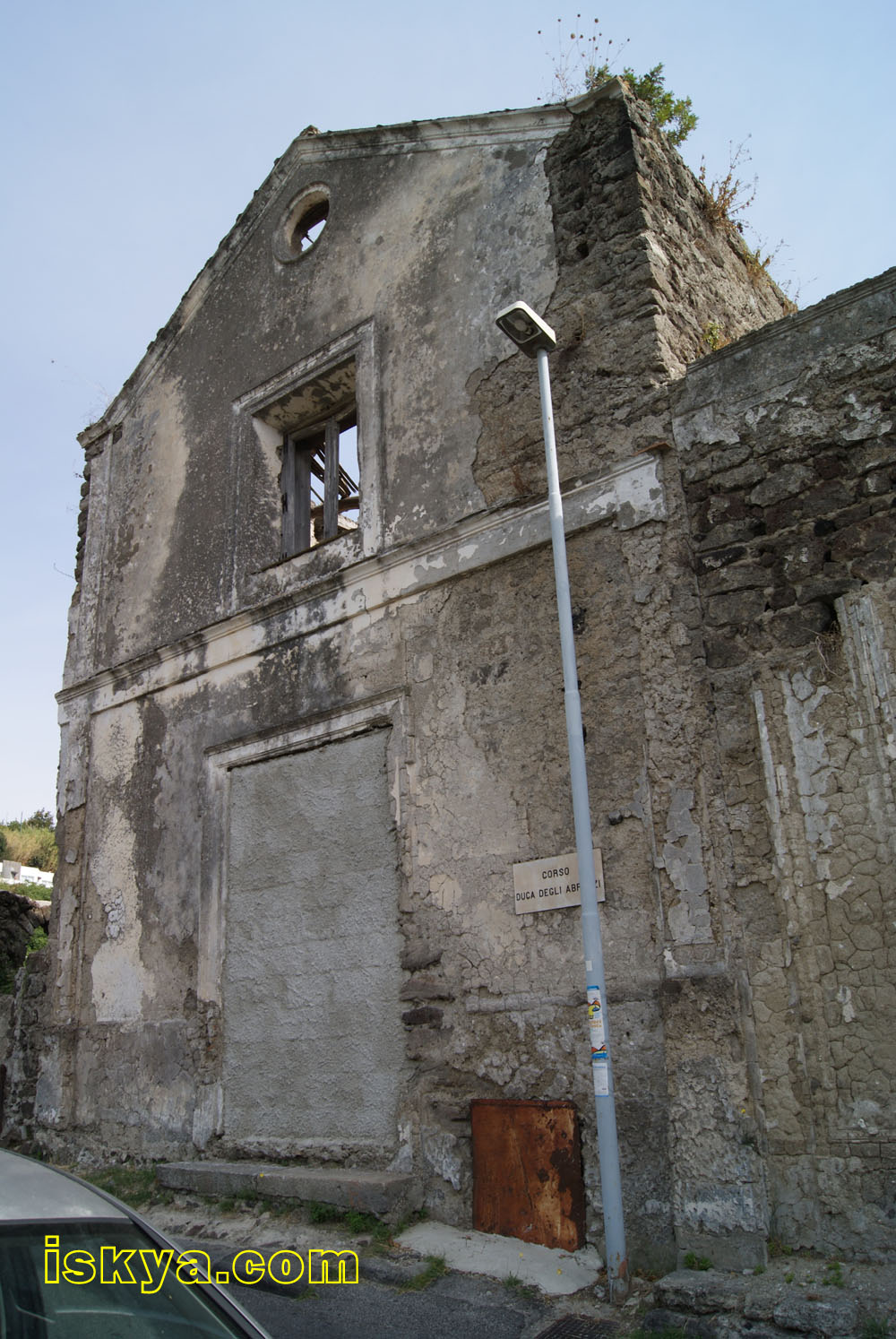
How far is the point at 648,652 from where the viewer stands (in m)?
5.72

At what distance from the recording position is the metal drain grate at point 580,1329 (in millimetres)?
4258

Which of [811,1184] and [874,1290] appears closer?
[874,1290]

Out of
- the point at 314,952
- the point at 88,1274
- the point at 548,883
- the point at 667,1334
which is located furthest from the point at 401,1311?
the point at 88,1274

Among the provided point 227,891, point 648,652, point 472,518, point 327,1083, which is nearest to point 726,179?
point 472,518

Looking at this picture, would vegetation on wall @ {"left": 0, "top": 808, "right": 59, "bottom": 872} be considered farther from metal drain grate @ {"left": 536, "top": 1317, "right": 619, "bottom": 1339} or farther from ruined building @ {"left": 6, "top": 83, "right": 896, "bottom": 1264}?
metal drain grate @ {"left": 536, "top": 1317, "right": 619, "bottom": 1339}

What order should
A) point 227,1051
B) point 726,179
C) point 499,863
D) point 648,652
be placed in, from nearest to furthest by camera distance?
point 648,652 < point 499,863 < point 227,1051 < point 726,179

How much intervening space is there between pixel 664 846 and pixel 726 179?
17.6ft

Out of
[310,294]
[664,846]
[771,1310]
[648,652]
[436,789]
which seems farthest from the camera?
[310,294]

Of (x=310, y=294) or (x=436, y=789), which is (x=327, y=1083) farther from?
(x=310, y=294)

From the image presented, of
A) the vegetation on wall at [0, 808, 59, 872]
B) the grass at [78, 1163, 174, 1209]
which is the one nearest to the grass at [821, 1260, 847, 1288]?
the grass at [78, 1163, 174, 1209]

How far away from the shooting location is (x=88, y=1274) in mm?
2328

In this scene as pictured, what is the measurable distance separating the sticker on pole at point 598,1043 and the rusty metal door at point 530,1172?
79 cm

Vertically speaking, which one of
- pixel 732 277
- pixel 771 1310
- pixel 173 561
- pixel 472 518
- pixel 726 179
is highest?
pixel 726 179

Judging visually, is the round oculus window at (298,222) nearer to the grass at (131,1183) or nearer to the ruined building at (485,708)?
the ruined building at (485,708)
